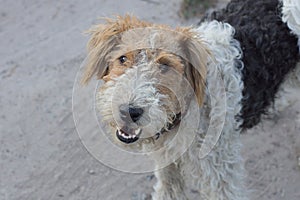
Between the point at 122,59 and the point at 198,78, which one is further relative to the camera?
the point at 198,78

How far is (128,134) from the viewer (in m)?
3.51

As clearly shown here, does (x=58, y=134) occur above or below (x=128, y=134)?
below

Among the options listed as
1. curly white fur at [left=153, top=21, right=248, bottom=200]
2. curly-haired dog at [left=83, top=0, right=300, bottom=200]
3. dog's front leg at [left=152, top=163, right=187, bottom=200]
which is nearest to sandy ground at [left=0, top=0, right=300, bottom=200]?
dog's front leg at [left=152, top=163, right=187, bottom=200]

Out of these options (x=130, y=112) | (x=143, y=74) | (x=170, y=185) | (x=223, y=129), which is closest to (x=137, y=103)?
(x=130, y=112)

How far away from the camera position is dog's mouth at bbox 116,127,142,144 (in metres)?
3.48

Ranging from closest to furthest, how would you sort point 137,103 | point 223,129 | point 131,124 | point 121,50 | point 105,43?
point 137,103, point 131,124, point 121,50, point 105,43, point 223,129

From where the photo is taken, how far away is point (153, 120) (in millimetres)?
3402

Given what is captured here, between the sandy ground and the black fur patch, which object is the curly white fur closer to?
the black fur patch

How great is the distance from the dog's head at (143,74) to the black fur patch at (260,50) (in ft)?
1.78

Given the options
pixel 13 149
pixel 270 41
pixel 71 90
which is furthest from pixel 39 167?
pixel 270 41

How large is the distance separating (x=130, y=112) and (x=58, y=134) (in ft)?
7.72

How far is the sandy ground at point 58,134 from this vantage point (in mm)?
4992

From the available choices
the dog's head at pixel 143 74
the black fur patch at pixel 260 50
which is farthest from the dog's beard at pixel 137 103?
the black fur patch at pixel 260 50

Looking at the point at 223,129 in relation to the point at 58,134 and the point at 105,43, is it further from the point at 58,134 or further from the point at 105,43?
the point at 58,134
